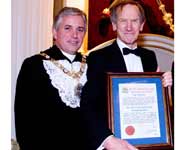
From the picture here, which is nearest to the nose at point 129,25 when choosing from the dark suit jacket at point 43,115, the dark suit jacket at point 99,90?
the dark suit jacket at point 99,90

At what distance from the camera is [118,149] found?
1.30 m

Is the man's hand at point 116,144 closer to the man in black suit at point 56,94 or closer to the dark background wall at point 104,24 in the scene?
the man in black suit at point 56,94

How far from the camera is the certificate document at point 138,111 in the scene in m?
1.47

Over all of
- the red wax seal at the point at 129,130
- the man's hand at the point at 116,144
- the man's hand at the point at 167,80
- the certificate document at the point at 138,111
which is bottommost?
the man's hand at the point at 116,144

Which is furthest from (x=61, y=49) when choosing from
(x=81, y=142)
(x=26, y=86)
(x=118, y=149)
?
(x=118, y=149)

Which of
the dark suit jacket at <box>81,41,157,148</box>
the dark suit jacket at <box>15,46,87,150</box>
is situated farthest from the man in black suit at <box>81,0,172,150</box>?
the dark suit jacket at <box>15,46,87,150</box>

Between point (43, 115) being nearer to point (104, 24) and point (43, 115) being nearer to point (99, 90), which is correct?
point (99, 90)

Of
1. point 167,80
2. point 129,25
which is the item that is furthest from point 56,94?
point 167,80

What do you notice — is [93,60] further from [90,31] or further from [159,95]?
[90,31]

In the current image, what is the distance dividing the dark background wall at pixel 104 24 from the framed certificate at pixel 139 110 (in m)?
2.10

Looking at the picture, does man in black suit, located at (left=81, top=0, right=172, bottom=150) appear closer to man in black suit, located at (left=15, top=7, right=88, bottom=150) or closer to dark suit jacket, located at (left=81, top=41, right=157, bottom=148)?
dark suit jacket, located at (left=81, top=41, right=157, bottom=148)

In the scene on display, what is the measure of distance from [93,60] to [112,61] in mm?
90

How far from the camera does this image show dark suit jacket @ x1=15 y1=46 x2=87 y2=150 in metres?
1.93

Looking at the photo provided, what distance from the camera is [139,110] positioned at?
148 centimetres
